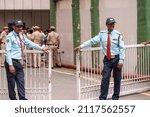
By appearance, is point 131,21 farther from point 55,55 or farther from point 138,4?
point 55,55

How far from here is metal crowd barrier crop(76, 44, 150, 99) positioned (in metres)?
9.50

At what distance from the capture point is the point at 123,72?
412 inches

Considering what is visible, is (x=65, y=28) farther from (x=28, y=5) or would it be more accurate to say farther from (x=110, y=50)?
(x=110, y=50)

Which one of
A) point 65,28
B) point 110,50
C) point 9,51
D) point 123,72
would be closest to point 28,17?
point 65,28

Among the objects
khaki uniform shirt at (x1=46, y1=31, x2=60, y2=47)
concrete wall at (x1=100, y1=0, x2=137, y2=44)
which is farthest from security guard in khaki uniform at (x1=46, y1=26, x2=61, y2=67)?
concrete wall at (x1=100, y1=0, x2=137, y2=44)

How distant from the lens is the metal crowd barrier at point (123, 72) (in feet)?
31.2

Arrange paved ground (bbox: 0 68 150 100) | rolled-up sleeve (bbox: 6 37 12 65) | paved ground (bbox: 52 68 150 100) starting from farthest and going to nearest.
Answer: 1. paved ground (bbox: 52 68 150 100)
2. paved ground (bbox: 0 68 150 100)
3. rolled-up sleeve (bbox: 6 37 12 65)

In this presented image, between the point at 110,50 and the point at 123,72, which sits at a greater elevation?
the point at 110,50

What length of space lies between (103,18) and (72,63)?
12.4 ft

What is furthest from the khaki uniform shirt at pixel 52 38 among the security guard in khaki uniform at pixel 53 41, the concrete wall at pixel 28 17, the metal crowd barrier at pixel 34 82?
the concrete wall at pixel 28 17

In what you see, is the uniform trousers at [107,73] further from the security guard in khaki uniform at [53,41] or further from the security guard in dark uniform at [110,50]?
the security guard in khaki uniform at [53,41]

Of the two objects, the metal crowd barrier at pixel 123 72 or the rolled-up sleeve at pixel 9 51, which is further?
the metal crowd barrier at pixel 123 72

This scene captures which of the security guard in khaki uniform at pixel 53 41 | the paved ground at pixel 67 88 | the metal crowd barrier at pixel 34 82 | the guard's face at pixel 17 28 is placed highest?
the guard's face at pixel 17 28

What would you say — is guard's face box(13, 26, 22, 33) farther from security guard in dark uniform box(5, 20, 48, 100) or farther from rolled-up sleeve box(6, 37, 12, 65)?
rolled-up sleeve box(6, 37, 12, 65)
